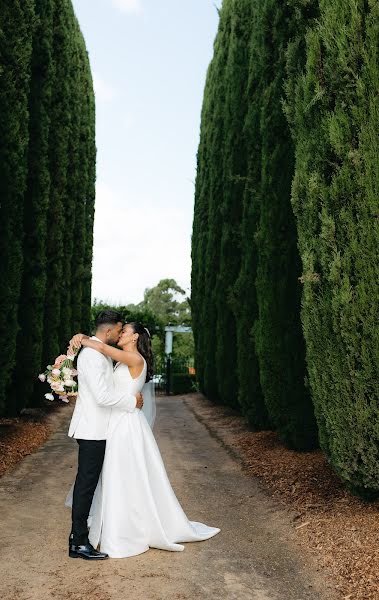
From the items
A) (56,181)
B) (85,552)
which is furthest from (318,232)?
(56,181)

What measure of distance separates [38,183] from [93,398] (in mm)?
7870

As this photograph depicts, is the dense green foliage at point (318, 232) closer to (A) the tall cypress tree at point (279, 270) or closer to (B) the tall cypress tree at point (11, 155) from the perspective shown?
(A) the tall cypress tree at point (279, 270)

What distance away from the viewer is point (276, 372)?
27.3ft

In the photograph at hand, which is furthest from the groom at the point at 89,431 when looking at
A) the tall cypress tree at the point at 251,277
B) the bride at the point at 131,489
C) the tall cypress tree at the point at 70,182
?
the tall cypress tree at the point at 70,182

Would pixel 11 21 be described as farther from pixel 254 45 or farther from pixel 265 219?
pixel 265 219

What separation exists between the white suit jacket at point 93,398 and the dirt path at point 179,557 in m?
0.93

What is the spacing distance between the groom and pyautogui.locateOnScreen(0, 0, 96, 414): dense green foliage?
4908mm

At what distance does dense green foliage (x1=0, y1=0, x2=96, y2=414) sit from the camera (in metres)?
9.12

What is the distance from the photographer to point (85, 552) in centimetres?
423

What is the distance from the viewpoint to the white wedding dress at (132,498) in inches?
174

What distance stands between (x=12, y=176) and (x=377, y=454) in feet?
22.7

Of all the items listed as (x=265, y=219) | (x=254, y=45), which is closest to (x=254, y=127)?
(x=254, y=45)

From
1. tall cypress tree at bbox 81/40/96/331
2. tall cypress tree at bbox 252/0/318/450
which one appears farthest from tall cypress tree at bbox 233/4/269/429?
tall cypress tree at bbox 81/40/96/331

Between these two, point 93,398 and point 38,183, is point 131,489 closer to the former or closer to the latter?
point 93,398
